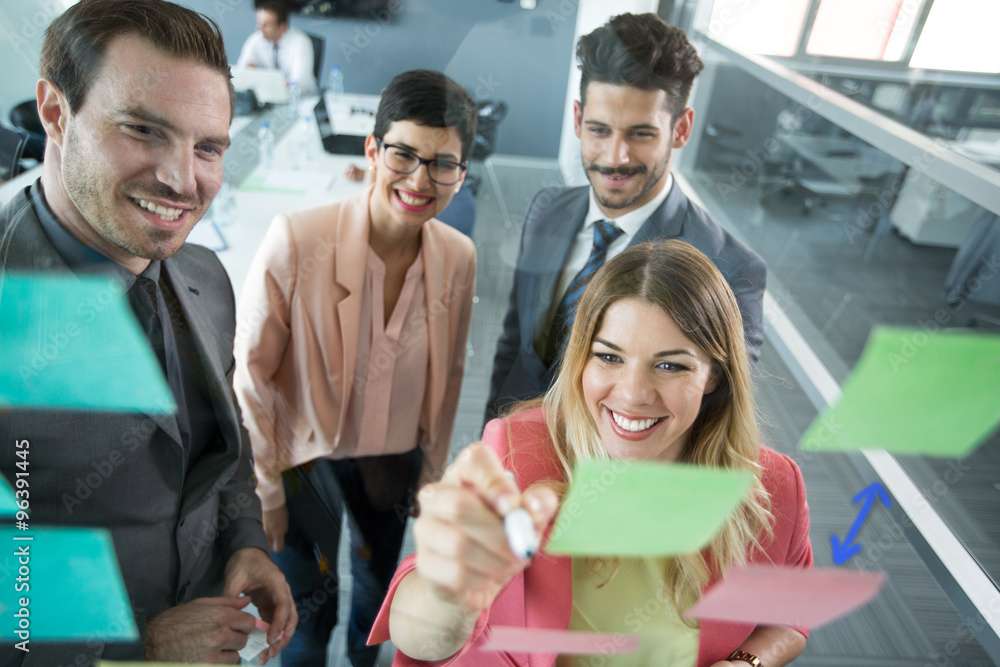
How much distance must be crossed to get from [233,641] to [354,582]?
0.52 meters

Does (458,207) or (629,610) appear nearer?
(629,610)

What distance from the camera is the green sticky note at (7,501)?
1.77ft

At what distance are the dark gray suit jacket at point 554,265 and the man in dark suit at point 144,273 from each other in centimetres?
46

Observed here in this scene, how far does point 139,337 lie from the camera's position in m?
0.61

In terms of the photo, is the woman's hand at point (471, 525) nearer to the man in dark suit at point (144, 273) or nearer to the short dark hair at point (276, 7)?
the man in dark suit at point (144, 273)

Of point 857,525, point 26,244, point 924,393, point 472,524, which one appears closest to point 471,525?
point 472,524

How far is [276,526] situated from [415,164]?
0.79m

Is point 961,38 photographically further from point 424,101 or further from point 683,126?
point 424,101

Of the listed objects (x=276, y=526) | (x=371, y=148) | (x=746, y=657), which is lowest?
(x=276, y=526)

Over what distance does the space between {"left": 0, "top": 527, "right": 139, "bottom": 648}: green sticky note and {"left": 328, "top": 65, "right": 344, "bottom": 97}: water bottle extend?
644mm

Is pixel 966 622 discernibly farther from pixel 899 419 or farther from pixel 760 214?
pixel 760 214

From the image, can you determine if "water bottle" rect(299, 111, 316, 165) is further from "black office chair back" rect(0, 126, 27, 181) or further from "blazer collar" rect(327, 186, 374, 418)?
"black office chair back" rect(0, 126, 27, 181)

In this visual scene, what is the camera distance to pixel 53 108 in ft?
1.63

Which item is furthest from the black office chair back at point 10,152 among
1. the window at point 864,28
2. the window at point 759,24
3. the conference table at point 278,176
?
the window at point 864,28
